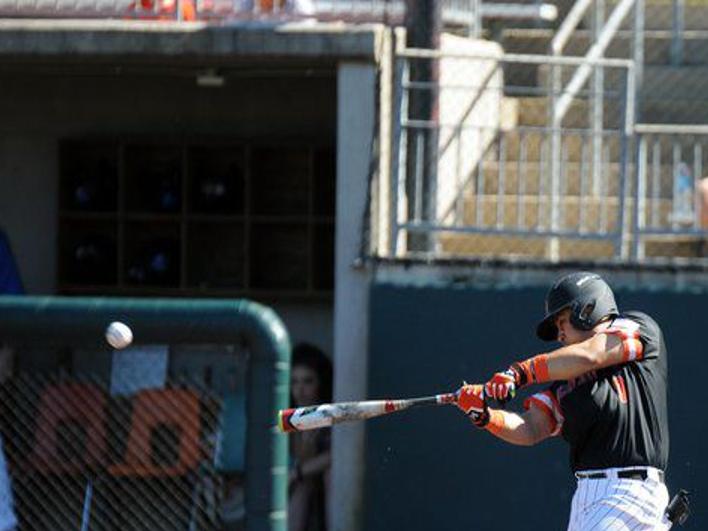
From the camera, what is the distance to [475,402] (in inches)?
247

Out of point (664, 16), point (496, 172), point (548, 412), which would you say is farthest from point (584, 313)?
point (664, 16)

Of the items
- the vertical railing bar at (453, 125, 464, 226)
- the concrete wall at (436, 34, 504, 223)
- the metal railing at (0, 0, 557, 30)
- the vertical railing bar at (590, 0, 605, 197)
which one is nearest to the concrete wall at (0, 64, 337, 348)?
the metal railing at (0, 0, 557, 30)

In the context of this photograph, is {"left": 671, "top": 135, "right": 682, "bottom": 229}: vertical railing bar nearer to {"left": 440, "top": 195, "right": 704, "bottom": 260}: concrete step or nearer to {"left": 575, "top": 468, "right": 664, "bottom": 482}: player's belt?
{"left": 440, "top": 195, "right": 704, "bottom": 260}: concrete step

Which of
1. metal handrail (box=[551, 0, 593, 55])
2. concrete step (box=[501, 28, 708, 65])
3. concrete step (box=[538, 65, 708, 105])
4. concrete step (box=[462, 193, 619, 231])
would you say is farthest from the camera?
concrete step (box=[501, 28, 708, 65])

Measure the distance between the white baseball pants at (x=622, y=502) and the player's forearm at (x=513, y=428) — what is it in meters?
0.30

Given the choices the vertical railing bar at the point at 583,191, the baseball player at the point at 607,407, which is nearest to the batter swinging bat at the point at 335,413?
the baseball player at the point at 607,407

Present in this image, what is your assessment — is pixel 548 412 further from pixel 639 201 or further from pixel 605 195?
pixel 605 195

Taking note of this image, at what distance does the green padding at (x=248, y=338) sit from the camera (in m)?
7.67

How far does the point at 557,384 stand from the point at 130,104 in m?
5.16

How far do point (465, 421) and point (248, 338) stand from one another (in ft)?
5.48

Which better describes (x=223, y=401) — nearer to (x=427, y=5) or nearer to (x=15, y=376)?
(x=15, y=376)

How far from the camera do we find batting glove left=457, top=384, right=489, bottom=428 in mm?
6262

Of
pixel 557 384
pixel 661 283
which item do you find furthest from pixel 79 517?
pixel 661 283

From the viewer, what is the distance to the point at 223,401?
26.1 ft
